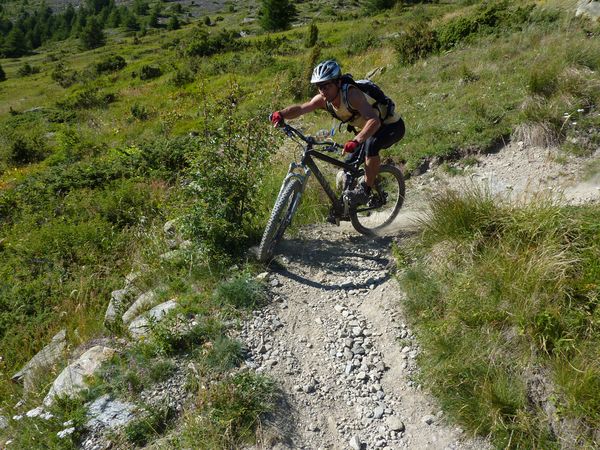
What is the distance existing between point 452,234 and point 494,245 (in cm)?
52

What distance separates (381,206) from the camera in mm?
6906

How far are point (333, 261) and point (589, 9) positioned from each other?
12291mm

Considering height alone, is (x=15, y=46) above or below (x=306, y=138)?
below

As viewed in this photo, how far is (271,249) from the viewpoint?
565cm

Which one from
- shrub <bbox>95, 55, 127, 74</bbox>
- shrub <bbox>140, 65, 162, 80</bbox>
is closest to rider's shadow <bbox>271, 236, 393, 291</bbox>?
shrub <bbox>140, 65, 162, 80</bbox>

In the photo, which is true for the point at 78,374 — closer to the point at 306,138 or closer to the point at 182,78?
the point at 306,138

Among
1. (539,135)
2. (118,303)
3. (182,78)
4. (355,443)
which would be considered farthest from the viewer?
(182,78)

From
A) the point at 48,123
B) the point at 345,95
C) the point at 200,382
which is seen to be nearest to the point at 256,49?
the point at 48,123

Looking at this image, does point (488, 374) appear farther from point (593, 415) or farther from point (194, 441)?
point (194, 441)

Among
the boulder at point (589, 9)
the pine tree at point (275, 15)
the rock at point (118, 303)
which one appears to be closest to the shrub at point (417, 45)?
the boulder at point (589, 9)

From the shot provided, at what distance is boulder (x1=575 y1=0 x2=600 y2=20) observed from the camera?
12.1m

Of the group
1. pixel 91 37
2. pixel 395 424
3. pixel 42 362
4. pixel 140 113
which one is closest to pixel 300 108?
pixel 395 424

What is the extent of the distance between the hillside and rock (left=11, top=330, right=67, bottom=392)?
0.04m

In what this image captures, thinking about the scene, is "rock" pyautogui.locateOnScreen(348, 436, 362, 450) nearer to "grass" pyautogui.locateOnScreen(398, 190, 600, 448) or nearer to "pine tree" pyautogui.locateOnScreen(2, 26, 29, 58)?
"grass" pyautogui.locateOnScreen(398, 190, 600, 448)
